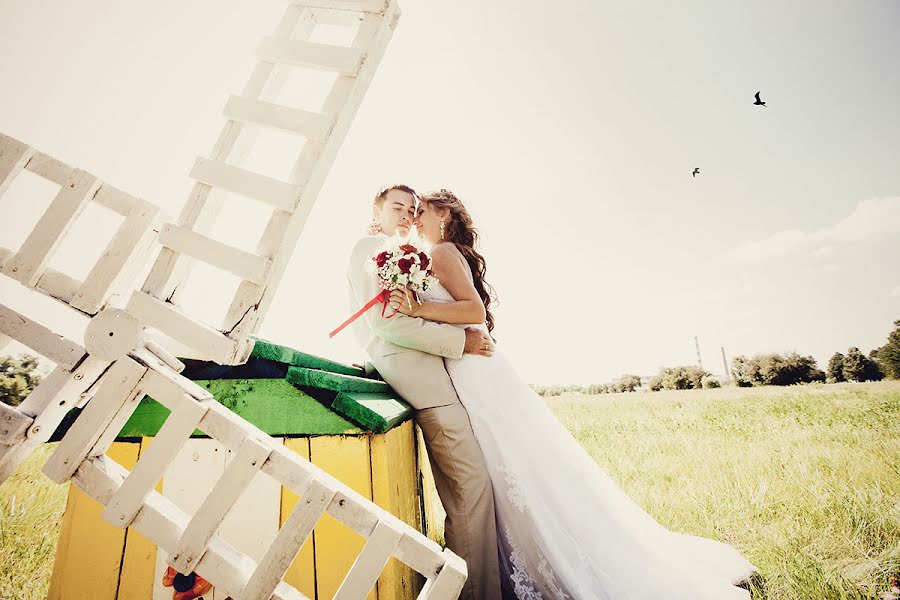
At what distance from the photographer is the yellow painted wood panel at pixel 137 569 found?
5.95 feet

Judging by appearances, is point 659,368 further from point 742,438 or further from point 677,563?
point 677,563

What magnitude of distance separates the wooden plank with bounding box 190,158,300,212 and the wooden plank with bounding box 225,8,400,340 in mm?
49

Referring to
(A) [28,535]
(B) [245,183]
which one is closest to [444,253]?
(B) [245,183]

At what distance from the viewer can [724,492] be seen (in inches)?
165

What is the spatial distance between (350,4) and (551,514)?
10.0 feet

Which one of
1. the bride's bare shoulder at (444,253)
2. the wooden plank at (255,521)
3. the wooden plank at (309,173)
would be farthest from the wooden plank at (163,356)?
the bride's bare shoulder at (444,253)

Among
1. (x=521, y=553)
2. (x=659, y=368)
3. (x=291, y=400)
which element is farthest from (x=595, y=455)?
(x=659, y=368)

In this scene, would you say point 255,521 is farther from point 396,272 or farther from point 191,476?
point 396,272

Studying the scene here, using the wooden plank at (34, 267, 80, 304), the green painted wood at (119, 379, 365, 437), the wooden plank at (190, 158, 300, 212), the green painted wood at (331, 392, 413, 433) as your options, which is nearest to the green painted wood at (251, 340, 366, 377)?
the green painted wood at (119, 379, 365, 437)

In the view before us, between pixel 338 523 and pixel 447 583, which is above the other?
pixel 447 583

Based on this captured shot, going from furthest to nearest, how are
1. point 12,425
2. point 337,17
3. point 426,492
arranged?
point 426,492 → point 337,17 → point 12,425

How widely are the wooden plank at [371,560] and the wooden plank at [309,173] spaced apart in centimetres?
86

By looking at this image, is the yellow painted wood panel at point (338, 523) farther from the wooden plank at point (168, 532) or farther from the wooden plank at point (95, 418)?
the wooden plank at point (95, 418)

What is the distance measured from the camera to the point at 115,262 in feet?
4.45
